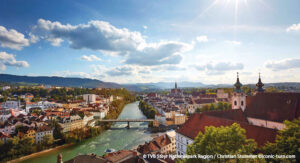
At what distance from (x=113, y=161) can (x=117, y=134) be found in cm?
1991

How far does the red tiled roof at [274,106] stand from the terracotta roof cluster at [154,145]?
997cm

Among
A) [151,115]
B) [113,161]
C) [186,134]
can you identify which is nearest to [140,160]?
[113,161]

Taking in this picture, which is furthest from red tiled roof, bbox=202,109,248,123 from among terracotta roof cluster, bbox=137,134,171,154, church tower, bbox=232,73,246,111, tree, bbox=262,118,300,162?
tree, bbox=262,118,300,162

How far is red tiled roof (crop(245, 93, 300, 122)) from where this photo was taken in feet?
49.9

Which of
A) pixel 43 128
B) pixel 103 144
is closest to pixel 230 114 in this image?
pixel 103 144

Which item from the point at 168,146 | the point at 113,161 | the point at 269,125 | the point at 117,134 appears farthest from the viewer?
the point at 117,134

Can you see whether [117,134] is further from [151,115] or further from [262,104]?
[262,104]

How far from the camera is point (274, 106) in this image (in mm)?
16844

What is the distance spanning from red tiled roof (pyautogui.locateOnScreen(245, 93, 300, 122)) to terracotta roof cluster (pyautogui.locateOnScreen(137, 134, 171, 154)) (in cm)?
997

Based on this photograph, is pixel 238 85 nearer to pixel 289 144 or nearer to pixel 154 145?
pixel 154 145

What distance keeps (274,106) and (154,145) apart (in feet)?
42.6

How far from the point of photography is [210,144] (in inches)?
330

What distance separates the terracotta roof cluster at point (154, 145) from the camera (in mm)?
20219

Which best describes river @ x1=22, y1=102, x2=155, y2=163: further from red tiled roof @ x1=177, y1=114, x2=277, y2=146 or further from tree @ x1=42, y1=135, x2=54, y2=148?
red tiled roof @ x1=177, y1=114, x2=277, y2=146
